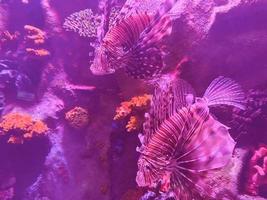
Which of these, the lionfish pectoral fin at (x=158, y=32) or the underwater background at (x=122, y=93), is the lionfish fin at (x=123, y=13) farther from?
the lionfish pectoral fin at (x=158, y=32)

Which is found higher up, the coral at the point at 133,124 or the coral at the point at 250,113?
the coral at the point at 250,113

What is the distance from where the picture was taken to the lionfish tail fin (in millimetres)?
3205

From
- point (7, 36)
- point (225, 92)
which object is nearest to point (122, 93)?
point (225, 92)

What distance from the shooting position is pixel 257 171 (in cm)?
419

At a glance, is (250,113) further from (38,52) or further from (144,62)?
(38,52)

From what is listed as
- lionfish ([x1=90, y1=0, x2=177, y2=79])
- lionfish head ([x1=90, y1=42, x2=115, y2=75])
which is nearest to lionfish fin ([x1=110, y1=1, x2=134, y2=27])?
lionfish ([x1=90, y1=0, x2=177, y2=79])

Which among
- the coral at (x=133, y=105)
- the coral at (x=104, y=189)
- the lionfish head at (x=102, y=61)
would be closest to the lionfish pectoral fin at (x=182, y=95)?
the lionfish head at (x=102, y=61)

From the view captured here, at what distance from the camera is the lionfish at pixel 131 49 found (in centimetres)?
347

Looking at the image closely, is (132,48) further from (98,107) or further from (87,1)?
(87,1)

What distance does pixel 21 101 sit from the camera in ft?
20.6

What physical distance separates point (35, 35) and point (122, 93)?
7.46 feet

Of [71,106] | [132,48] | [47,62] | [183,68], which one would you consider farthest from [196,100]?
[47,62]

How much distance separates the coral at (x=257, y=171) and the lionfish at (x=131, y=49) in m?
1.78

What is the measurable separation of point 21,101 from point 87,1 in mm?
2239
